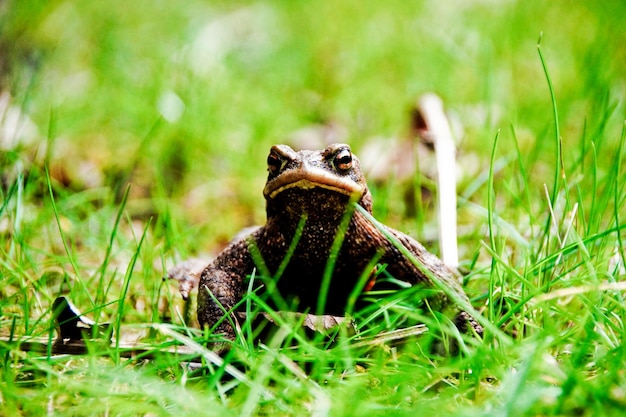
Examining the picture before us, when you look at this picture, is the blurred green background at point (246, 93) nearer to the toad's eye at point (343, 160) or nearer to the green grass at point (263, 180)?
the green grass at point (263, 180)

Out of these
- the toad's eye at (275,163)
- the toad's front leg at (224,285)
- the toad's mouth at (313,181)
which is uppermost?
the toad's eye at (275,163)

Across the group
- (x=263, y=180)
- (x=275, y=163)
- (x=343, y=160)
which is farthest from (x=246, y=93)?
(x=343, y=160)

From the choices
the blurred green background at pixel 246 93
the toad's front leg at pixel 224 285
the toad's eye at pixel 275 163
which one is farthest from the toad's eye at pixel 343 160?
the blurred green background at pixel 246 93

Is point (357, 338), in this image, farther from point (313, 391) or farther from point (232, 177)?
point (232, 177)

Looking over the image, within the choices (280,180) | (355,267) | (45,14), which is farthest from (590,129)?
(45,14)

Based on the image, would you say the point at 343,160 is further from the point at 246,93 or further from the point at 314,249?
the point at 246,93

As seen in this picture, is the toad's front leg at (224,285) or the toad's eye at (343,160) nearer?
the toad's front leg at (224,285)

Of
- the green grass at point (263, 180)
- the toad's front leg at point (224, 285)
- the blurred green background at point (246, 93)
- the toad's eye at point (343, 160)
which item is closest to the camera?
the green grass at point (263, 180)
